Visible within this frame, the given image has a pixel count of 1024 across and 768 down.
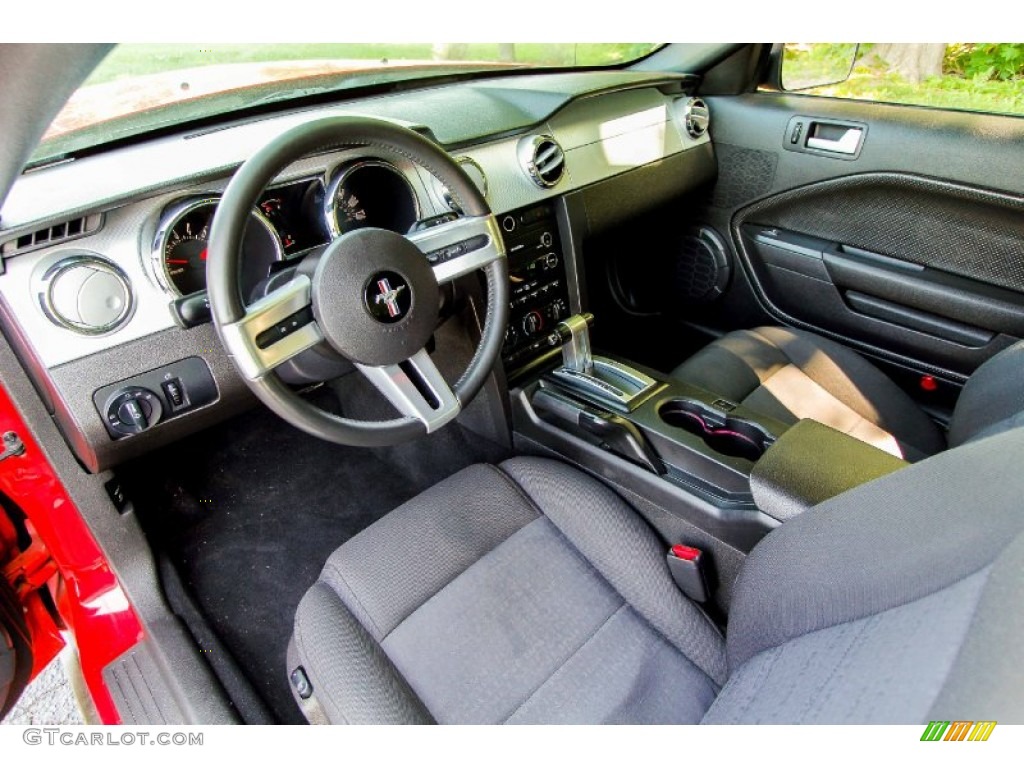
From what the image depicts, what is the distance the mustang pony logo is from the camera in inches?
39.3

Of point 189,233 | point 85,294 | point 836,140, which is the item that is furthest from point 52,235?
point 836,140

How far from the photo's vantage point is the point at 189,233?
46.1 inches

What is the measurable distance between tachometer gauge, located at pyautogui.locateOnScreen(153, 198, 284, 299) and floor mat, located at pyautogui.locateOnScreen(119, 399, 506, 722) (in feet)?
1.94

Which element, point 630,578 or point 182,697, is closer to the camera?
point 630,578

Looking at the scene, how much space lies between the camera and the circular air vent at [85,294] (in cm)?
104

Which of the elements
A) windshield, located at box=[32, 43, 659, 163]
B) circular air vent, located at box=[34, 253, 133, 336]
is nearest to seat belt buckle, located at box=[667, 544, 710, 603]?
circular air vent, located at box=[34, 253, 133, 336]

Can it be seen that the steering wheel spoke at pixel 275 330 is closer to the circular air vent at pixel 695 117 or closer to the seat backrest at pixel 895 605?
the seat backrest at pixel 895 605

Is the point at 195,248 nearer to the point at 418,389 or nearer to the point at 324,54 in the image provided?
the point at 418,389

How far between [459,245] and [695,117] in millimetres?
1234

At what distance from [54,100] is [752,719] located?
84cm

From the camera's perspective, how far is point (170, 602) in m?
1.51
